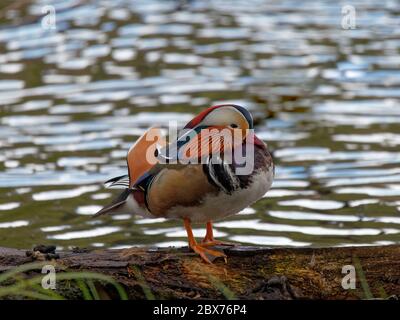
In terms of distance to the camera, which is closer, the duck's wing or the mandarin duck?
the mandarin duck

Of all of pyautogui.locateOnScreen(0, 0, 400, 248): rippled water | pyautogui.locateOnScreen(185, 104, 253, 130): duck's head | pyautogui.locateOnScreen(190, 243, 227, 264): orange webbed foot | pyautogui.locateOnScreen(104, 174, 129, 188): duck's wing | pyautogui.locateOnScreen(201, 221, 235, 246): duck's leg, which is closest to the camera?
pyautogui.locateOnScreen(185, 104, 253, 130): duck's head

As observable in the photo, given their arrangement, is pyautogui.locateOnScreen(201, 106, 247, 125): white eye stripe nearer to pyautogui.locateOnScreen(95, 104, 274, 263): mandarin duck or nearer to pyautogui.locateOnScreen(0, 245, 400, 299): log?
pyautogui.locateOnScreen(95, 104, 274, 263): mandarin duck

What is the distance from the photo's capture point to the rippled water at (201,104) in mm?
7449

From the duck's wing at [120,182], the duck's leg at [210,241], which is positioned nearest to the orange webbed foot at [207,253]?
the duck's leg at [210,241]

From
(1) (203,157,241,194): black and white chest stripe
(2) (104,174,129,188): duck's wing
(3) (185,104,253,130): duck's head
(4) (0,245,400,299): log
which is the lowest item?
(4) (0,245,400,299): log

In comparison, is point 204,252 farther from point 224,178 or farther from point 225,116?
point 225,116

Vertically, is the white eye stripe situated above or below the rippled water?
above

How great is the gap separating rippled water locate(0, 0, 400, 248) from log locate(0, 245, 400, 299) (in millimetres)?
2151

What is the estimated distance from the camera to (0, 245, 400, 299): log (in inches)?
180

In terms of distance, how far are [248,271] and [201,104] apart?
5.41m

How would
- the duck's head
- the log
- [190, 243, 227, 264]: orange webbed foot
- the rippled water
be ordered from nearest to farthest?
the log
the duck's head
[190, 243, 227, 264]: orange webbed foot
the rippled water

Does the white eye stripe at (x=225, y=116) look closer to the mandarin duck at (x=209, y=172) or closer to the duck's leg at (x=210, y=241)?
the mandarin duck at (x=209, y=172)

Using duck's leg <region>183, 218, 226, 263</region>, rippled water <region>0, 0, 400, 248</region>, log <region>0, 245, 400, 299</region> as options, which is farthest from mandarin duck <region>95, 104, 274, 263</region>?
rippled water <region>0, 0, 400, 248</region>
